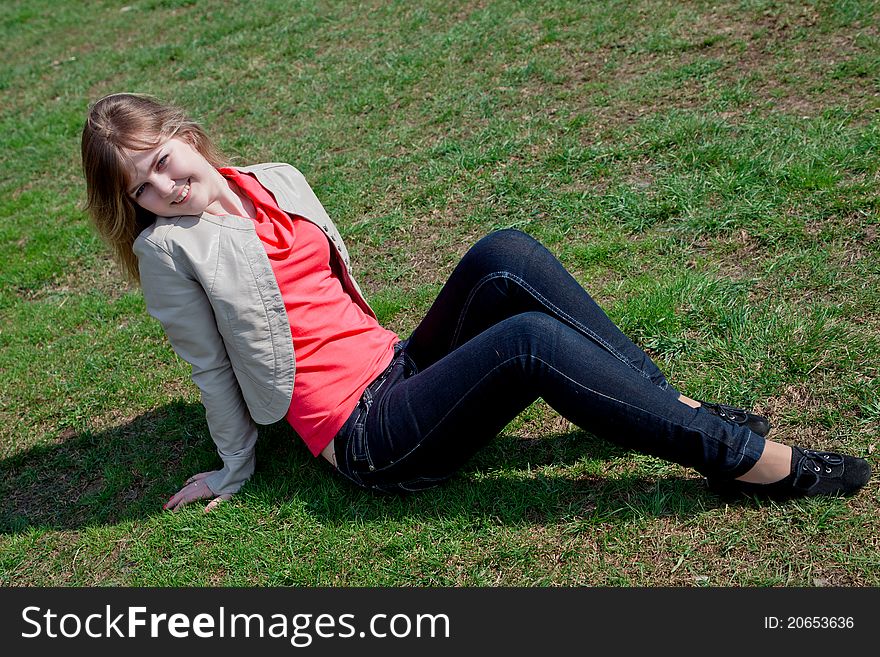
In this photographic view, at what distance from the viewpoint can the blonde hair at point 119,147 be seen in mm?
2863

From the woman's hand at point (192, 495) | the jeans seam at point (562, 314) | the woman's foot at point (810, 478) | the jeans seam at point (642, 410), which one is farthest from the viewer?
the woman's hand at point (192, 495)

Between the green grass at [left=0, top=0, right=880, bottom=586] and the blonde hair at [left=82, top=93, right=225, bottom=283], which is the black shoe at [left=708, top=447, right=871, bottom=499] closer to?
the green grass at [left=0, top=0, right=880, bottom=586]

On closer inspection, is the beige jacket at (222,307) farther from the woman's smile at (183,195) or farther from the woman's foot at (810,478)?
the woman's foot at (810,478)

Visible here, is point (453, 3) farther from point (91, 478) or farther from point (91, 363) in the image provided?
point (91, 478)

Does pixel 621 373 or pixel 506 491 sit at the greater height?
pixel 621 373

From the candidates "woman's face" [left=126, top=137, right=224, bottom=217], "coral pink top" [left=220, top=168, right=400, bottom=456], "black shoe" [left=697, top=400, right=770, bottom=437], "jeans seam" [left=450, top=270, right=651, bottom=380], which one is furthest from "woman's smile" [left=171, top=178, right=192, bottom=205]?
"black shoe" [left=697, top=400, right=770, bottom=437]

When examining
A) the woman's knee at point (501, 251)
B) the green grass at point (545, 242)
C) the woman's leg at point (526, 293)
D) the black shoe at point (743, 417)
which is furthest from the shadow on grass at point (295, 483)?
the woman's knee at point (501, 251)

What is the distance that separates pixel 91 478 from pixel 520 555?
2106 millimetres

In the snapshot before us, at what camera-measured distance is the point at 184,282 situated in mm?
2895

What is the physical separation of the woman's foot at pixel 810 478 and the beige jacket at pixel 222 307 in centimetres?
174

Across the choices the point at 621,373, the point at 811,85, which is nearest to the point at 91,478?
the point at 621,373

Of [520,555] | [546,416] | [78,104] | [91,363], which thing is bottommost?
[520,555]

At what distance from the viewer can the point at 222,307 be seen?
2910 mm

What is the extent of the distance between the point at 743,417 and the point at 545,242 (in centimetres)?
179
